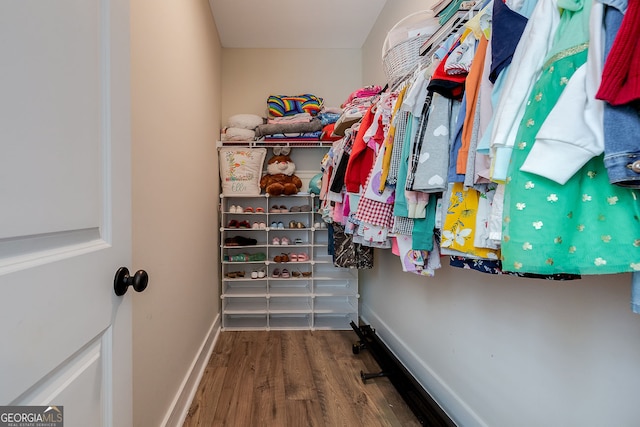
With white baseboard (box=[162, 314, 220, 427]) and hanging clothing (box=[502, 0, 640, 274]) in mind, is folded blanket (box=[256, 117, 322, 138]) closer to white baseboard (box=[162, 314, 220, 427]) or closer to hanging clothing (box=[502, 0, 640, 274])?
white baseboard (box=[162, 314, 220, 427])

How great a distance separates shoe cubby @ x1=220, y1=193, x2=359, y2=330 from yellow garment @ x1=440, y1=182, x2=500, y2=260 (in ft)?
5.75

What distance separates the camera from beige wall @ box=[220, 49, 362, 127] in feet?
9.24

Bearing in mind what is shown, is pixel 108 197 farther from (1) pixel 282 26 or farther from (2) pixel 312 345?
(1) pixel 282 26

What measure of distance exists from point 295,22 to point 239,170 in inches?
51.9

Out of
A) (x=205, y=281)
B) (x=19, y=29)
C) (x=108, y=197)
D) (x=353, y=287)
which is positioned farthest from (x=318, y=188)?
(x=19, y=29)

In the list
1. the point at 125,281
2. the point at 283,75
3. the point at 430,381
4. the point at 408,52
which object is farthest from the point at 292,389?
the point at 283,75

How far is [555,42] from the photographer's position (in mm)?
566

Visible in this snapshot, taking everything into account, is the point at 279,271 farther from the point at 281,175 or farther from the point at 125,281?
the point at 125,281

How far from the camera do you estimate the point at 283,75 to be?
2.86m

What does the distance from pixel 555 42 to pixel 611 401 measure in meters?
0.90

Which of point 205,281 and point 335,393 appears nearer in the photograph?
point 335,393

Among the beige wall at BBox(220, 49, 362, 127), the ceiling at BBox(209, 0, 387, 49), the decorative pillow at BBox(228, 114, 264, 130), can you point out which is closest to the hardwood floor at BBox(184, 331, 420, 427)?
the decorative pillow at BBox(228, 114, 264, 130)

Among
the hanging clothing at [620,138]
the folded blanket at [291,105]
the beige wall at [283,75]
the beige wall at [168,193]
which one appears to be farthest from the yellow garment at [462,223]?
the beige wall at [283,75]

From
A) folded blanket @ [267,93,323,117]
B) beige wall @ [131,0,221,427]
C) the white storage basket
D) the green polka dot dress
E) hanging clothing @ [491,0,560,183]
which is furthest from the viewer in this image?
folded blanket @ [267,93,323,117]
